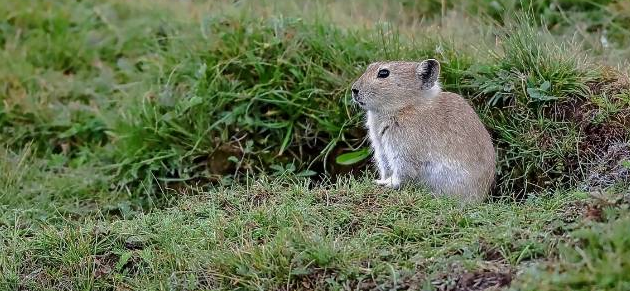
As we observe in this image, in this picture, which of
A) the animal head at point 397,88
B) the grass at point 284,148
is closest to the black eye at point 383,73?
the animal head at point 397,88

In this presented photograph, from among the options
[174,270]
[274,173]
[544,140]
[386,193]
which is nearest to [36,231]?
[174,270]

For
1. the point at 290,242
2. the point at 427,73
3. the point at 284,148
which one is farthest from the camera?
the point at 284,148

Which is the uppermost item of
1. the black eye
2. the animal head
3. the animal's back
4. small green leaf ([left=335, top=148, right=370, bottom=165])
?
the black eye

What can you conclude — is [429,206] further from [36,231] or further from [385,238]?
[36,231]

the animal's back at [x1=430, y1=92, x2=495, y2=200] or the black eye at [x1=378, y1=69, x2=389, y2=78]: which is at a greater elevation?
the black eye at [x1=378, y1=69, x2=389, y2=78]

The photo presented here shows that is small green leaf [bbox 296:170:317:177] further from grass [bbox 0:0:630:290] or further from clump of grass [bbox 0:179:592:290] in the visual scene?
clump of grass [bbox 0:179:592:290]

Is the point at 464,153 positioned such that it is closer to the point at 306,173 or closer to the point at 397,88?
the point at 397,88

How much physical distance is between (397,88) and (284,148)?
115 centimetres

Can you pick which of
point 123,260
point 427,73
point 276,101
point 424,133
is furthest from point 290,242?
point 276,101

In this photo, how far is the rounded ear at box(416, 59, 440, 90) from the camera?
6.13m

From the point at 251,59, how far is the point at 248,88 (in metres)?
0.21

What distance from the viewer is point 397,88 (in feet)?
20.3

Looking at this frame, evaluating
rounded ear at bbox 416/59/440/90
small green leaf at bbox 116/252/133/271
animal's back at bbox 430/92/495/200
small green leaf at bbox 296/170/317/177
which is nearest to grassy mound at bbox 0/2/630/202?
small green leaf at bbox 296/170/317/177

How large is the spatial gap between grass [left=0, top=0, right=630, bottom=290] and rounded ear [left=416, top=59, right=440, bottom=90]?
1.86ft
